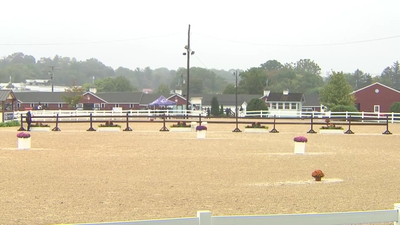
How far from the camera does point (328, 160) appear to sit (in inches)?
749

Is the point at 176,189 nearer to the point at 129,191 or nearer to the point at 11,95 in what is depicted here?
the point at 129,191

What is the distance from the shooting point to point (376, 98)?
6769 cm

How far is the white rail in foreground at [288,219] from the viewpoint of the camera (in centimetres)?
518

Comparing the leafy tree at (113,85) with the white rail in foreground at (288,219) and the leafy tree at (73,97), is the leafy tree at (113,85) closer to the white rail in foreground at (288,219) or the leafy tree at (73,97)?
the leafy tree at (73,97)

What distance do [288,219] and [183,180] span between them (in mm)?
8833

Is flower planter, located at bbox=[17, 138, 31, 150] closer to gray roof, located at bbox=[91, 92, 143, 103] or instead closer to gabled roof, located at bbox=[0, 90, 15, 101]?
gabled roof, located at bbox=[0, 90, 15, 101]

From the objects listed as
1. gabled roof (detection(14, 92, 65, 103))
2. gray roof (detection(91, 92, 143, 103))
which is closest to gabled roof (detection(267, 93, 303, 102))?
gray roof (detection(91, 92, 143, 103))

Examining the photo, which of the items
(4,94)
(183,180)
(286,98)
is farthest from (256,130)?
(286,98)

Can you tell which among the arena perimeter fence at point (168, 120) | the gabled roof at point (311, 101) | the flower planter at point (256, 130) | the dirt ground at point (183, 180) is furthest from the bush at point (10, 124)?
the gabled roof at point (311, 101)

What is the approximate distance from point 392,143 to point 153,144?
11.4 meters

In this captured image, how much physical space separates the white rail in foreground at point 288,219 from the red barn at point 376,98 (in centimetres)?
6354

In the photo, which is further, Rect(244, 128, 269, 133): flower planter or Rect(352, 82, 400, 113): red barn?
Rect(352, 82, 400, 113): red barn

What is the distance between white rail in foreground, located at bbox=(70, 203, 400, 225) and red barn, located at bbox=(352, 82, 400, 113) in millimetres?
63542

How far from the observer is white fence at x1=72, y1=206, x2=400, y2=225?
518cm
